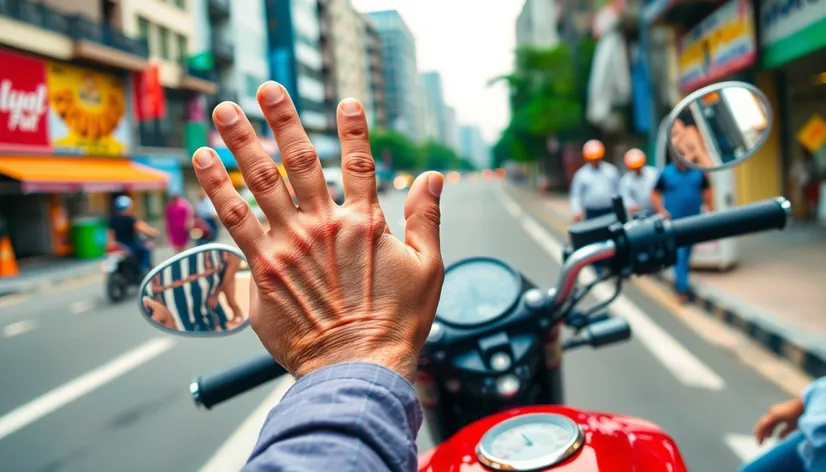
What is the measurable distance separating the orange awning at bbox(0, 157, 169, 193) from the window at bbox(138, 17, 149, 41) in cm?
33

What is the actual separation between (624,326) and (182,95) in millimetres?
1310

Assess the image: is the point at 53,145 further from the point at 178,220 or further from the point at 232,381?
the point at 178,220

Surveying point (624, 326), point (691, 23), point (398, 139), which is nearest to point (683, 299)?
point (398, 139)

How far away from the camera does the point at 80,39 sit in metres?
1.40

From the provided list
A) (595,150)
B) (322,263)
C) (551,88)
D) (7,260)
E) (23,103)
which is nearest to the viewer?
(322,263)

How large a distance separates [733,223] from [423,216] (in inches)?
32.2

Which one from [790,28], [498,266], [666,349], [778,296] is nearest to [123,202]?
[498,266]

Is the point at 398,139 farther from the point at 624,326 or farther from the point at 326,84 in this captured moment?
the point at 624,326

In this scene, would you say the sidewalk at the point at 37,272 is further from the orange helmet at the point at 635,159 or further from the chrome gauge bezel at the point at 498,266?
the orange helmet at the point at 635,159

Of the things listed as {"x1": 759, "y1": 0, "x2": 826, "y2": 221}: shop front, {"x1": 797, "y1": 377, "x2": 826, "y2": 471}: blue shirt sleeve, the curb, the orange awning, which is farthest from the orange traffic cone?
{"x1": 759, "y1": 0, "x2": 826, "y2": 221}: shop front

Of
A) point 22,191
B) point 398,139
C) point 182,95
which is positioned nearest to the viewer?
point 22,191

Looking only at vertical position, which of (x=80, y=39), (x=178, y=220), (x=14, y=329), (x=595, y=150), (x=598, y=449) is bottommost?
(x=598, y=449)

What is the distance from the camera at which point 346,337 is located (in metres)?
0.88

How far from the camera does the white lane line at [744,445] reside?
135 inches
